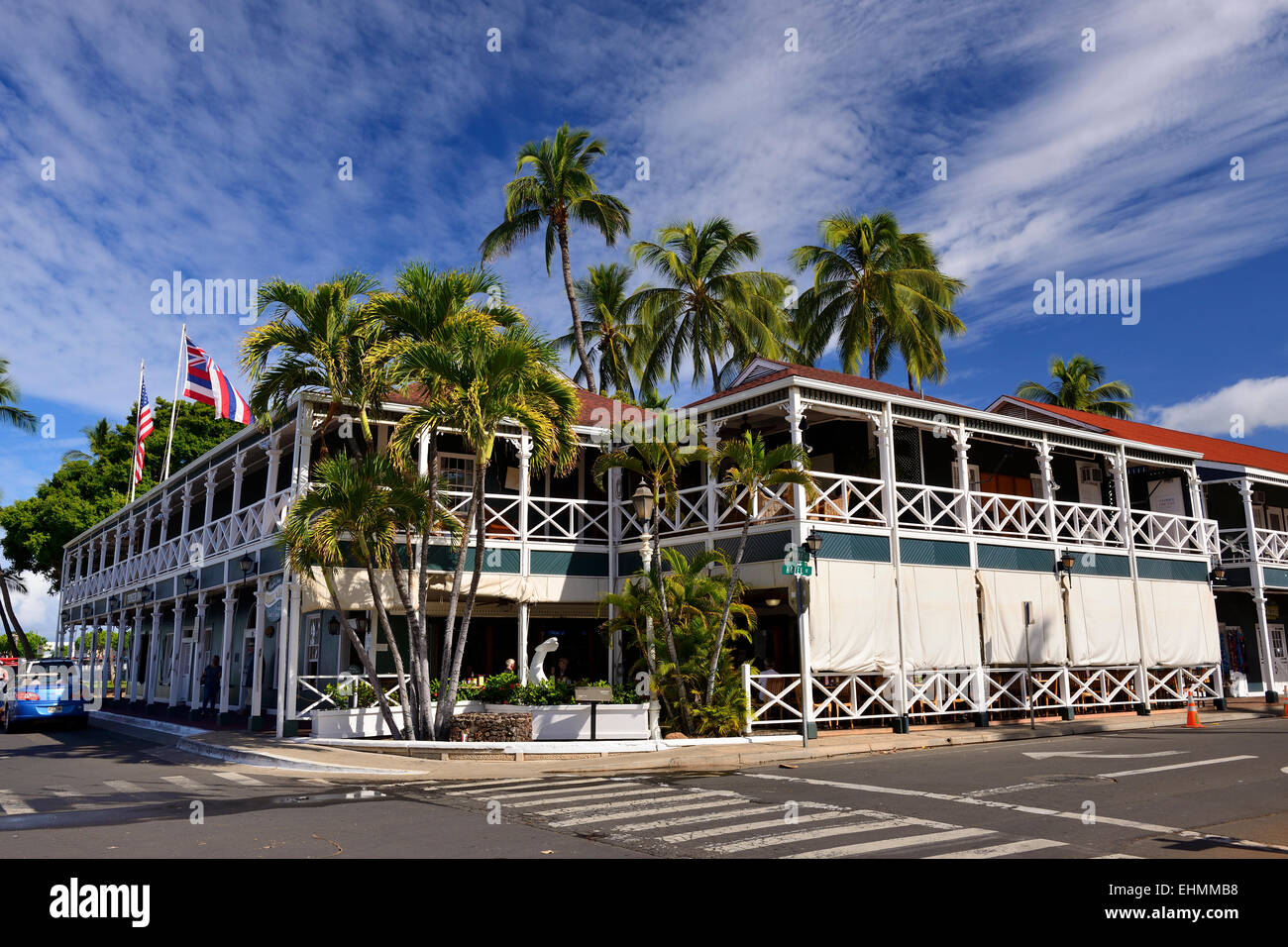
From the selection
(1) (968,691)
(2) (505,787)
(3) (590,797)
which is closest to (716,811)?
(3) (590,797)

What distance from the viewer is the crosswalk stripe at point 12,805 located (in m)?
10.5

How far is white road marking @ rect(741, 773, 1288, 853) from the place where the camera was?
8.07 metres

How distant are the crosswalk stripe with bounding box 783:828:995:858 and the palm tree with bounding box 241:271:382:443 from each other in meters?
12.1

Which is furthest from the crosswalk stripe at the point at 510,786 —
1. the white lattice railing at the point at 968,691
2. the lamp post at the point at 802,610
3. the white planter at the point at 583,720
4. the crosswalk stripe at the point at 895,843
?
the crosswalk stripe at the point at 895,843

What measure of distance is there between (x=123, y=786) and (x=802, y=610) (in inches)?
421

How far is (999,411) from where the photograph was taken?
29438 millimetres

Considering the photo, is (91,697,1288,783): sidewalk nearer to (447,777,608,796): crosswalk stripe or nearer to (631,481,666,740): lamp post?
(631,481,666,740): lamp post

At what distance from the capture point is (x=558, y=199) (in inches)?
1357

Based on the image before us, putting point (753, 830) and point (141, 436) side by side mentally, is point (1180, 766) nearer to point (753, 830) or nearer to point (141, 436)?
point (753, 830)

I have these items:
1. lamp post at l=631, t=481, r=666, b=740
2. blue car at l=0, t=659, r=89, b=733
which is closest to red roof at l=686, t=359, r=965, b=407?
lamp post at l=631, t=481, r=666, b=740

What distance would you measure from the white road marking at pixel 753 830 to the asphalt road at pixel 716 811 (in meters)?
0.03
